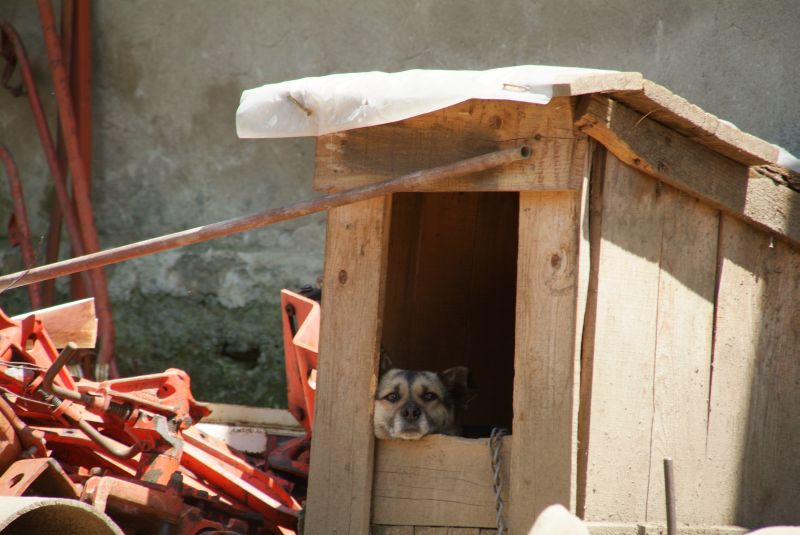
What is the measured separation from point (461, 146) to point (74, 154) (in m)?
3.63

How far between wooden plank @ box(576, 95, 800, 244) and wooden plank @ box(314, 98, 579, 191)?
13 cm

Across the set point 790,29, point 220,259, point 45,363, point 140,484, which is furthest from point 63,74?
point 790,29

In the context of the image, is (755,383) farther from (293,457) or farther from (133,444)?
(133,444)

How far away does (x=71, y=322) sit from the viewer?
→ 4.49 metres

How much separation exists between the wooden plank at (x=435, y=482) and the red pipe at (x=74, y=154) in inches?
122

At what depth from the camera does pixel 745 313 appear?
4.11 meters

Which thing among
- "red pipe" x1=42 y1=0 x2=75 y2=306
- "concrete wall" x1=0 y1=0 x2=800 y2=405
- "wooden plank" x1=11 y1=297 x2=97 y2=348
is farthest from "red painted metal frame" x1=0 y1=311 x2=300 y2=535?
"red pipe" x1=42 y1=0 x2=75 y2=306

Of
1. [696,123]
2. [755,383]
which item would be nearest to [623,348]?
[755,383]

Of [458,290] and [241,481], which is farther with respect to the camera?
[458,290]

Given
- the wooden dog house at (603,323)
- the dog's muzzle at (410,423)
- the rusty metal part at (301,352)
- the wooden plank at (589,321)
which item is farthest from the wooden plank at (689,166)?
the rusty metal part at (301,352)

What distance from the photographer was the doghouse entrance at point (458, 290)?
5375 mm

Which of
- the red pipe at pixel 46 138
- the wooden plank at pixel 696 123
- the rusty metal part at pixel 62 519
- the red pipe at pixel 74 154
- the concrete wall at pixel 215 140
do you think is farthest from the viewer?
the red pipe at pixel 46 138

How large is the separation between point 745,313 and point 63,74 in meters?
4.59

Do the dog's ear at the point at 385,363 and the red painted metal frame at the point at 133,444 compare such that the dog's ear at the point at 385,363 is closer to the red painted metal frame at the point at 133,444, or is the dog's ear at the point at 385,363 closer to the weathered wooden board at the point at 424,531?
the red painted metal frame at the point at 133,444
